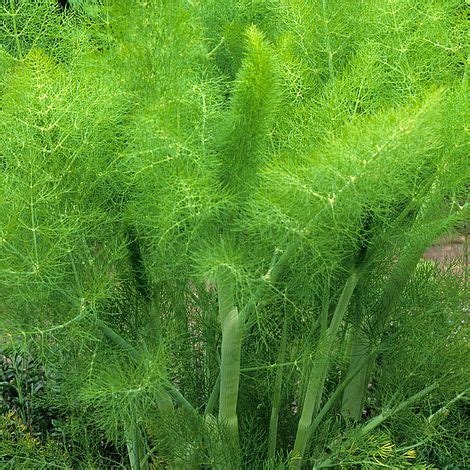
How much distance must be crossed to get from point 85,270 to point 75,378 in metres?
0.24

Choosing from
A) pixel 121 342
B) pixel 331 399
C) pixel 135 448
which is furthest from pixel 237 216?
pixel 135 448

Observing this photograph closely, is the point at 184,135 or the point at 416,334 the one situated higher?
the point at 184,135

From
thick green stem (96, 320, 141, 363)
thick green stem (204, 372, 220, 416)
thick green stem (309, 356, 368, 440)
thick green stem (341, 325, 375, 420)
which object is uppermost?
thick green stem (96, 320, 141, 363)

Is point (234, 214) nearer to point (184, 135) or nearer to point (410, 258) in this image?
point (184, 135)

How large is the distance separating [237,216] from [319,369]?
0.33 metres

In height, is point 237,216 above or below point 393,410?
above

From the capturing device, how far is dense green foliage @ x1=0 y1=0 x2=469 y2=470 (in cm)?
141

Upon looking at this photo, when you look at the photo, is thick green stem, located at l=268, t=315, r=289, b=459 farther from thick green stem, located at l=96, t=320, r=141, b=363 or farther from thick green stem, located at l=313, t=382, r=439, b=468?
thick green stem, located at l=96, t=320, r=141, b=363

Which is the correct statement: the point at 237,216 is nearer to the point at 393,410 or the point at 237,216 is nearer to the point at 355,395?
the point at 393,410

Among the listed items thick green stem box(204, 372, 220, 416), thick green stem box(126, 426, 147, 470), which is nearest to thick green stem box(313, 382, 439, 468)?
thick green stem box(204, 372, 220, 416)

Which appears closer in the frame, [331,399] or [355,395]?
[331,399]

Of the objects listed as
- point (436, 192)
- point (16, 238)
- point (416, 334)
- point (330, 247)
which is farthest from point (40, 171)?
point (416, 334)

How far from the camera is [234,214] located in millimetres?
1518

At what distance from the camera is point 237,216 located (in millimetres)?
1573
